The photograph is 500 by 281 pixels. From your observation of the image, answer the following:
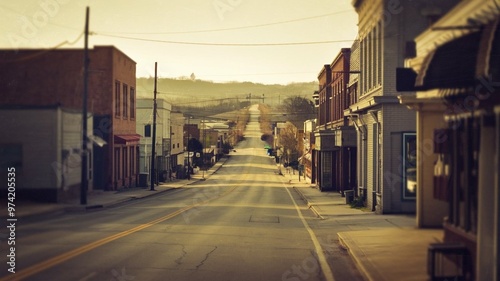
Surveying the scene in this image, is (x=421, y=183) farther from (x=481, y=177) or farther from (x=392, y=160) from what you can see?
(x=481, y=177)

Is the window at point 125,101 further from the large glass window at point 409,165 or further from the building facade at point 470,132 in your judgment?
the building facade at point 470,132

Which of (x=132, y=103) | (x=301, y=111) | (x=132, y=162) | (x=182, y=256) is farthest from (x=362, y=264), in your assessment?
(x=301, y=111)

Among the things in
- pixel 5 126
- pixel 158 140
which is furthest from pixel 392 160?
pixel 158 140

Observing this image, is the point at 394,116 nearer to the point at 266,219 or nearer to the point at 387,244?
the point at 266,219

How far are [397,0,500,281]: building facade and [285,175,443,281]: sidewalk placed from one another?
131 cm

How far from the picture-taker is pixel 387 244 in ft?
54.3

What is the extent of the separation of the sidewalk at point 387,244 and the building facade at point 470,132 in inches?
51.7

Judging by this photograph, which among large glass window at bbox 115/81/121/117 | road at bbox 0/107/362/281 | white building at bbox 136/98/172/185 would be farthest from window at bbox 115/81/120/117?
road at bbox 0/107/362/281

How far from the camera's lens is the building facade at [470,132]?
375 inches

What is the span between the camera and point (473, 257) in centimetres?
1062

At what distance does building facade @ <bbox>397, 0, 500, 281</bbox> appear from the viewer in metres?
9.52

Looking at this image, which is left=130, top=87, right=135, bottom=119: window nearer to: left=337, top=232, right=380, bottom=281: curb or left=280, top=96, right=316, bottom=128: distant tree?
left=337, top=232, right=380, bottom=281: curb

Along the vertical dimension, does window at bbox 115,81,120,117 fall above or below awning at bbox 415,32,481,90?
above

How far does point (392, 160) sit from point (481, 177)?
15.5 metres
